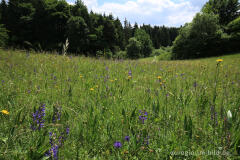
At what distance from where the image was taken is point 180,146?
1405 mm

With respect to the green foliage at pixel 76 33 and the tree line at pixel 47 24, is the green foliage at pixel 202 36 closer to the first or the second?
the tree line at pixel 47 24

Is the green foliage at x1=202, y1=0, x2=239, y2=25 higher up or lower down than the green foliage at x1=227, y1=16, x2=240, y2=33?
higher up

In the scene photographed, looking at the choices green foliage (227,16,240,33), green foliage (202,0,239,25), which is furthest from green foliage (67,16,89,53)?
green foliage (202,0,239,25)

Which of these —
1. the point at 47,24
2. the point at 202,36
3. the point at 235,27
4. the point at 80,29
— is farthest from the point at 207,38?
the point at 47,24

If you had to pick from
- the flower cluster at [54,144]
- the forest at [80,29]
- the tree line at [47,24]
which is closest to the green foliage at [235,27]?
the forest at [80,29]

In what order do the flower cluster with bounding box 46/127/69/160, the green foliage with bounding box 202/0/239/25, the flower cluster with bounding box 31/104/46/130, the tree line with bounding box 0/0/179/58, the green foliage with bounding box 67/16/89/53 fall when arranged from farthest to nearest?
the green foliage with bounding box 202/0/239/25 < the tree line with bounding box 0/0/179/58 < the green foliage with bounding box 67/16/89/53 < the flower cluster with bounding box 31/104/46/130 < the flower cluster with bounding box 46/127/69/160

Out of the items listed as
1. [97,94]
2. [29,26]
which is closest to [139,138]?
[97,94]

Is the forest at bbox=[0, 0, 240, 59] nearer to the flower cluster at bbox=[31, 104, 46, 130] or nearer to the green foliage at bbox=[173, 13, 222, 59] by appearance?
the green foliage at bbox=[173, 13, 222, 59]

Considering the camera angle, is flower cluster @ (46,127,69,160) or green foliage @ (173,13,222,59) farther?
green foliage @ (173,13,222,59)

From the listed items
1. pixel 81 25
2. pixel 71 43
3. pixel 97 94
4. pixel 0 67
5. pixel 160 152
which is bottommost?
pixel 160 152

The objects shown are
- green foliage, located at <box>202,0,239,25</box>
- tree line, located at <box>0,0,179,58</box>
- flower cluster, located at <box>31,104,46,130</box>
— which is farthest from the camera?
green foliage, located at <box>202,0,239,25</box>

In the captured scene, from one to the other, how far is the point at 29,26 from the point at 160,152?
133ft

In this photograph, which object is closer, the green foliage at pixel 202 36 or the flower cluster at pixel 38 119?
the flower cluster at pixel 38 119

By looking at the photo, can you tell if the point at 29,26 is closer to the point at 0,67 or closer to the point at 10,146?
the point at 0,67
